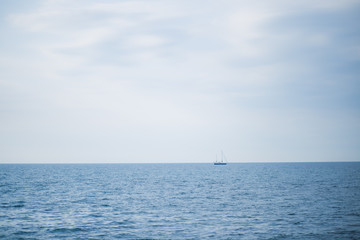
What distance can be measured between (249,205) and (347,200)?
1756 centimetres

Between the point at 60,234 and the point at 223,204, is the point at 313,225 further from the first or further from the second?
the point at 60,234

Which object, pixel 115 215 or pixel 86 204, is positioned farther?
pixel 86 204

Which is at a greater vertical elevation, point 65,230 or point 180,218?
point 65,230

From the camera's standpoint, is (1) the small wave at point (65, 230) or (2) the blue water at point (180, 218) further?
(1) the small wave at point (65, 230)

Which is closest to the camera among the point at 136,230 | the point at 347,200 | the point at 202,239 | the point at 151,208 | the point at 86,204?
the point at 202,239

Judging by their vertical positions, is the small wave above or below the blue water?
above

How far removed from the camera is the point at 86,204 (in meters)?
47.2

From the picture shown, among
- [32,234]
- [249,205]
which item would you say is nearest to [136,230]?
[32,234]

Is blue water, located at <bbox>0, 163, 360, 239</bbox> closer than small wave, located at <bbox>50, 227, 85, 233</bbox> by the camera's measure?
Yes

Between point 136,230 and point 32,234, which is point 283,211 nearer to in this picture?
point 136,230

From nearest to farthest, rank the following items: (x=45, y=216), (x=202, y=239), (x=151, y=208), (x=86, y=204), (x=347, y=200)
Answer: (x=202, y=239), (x=45, y=216), (x=151, y=208), (x=86, y=204), (x=347, y=200)

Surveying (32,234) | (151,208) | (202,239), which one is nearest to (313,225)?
(202,239)

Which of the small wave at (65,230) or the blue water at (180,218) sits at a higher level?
the small wave at (65,230)

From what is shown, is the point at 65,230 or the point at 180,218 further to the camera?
the point at 180,218
